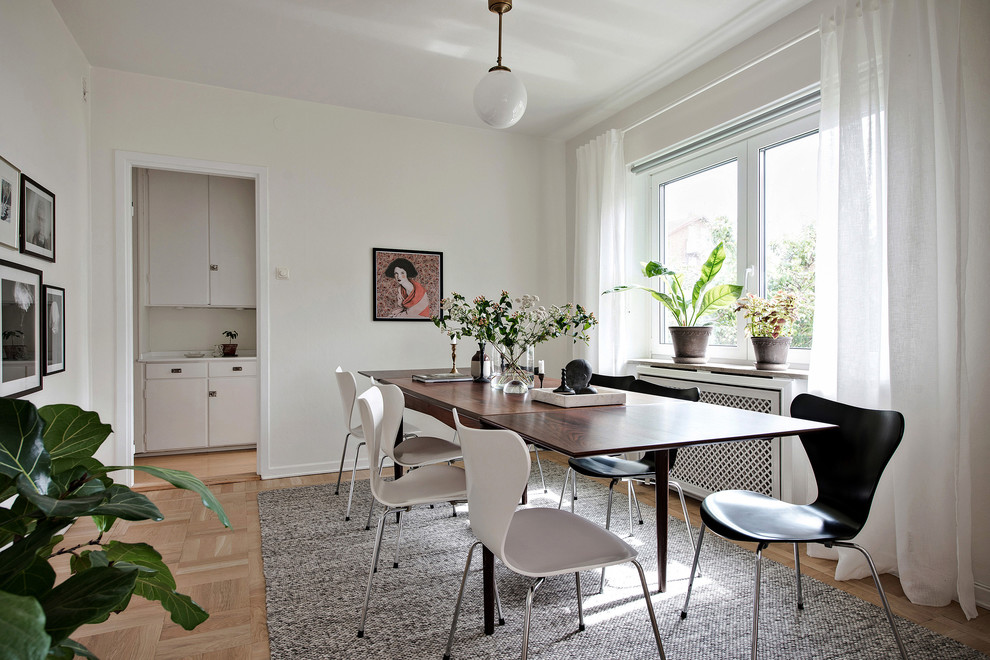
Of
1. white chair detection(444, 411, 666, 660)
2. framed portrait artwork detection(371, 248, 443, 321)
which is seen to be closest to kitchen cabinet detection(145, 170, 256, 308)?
framed portrait artwork detection(371, 248, 443, 321)

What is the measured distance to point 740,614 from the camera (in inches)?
80.7

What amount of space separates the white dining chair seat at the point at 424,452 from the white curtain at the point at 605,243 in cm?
165

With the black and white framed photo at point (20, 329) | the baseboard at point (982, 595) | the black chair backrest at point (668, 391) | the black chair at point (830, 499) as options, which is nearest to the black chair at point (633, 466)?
the black chair backrest at point (668, 391)

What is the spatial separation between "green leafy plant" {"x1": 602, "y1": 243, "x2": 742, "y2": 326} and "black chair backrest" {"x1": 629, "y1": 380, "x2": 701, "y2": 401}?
2.67 ft

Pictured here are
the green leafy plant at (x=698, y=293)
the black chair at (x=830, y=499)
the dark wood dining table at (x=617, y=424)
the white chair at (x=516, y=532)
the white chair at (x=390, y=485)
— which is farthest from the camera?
the green leafy plant at (x=698, y=293)

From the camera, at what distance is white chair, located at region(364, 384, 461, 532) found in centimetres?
219

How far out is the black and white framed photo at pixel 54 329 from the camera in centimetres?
277

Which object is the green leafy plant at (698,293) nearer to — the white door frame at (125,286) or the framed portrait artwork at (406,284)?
the framed portrait artwork at (406,284)

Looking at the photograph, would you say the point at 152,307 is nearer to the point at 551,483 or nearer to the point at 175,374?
the point at 175,374

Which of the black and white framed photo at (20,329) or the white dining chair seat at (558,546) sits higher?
the black and white framed photo at (20,329)

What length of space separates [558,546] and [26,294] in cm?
253

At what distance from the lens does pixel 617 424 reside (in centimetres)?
182

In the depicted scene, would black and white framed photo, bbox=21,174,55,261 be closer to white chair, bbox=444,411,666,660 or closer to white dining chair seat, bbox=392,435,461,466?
white dining chair seat, bbox=392,435,461,466

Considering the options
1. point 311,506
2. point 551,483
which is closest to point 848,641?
point 551,483
